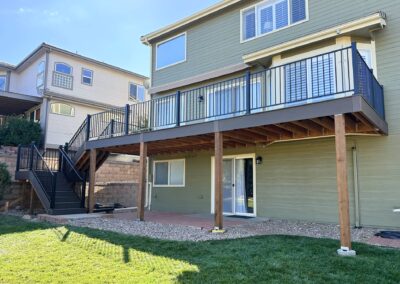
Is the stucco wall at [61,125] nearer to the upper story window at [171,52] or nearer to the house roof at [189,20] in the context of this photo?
the house roof at [189,20]

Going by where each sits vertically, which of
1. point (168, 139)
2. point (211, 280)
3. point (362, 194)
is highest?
point (168, 139)

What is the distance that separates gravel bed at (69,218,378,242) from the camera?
8.00 meters

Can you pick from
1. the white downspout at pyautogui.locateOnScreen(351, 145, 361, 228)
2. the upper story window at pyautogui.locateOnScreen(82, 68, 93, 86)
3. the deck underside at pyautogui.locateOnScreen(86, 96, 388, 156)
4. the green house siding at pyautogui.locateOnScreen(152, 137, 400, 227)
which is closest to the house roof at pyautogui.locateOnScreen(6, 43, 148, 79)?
the upper story window at pyautogui.locateOnScreen(82, 68, 93, 86)

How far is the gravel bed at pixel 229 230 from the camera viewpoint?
26.2ft

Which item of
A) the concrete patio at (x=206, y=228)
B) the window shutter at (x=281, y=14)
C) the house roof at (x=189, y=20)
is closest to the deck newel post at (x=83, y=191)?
the concrete patio at (x=206, y=228)

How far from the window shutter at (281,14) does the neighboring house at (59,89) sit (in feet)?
44.0

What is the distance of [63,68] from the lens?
794 inches

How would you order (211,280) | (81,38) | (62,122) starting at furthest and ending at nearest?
(81,38)
(62,122)
(211,280)

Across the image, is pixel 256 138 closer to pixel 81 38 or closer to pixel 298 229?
pixel 298 229

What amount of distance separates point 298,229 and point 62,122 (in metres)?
15.4

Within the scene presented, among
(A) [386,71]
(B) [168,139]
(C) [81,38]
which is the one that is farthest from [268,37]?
(C) [81,38]

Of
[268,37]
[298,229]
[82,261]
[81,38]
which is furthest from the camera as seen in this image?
[81,38]

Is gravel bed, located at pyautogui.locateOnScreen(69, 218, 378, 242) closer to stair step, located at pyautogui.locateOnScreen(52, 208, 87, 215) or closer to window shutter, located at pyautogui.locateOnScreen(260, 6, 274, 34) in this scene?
stair step, located at pyautogui.locateOnScreen(52, 208, 87, 215)

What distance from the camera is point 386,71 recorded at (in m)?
9.20
